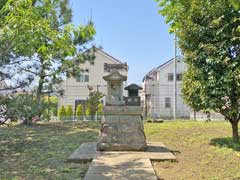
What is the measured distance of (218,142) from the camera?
8500 millimetres

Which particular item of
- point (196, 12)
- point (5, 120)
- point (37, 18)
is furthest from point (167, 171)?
point (196, 12)

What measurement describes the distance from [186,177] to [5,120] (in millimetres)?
4258

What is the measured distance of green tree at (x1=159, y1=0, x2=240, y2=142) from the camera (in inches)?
298

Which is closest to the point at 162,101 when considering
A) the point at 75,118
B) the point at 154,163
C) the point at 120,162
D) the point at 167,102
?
the point at 167,102

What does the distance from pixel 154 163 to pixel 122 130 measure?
1.57m

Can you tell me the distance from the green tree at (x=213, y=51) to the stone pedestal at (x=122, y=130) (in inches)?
76.8

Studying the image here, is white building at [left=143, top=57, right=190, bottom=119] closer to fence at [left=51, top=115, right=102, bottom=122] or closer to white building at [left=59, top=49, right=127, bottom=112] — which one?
white building at [left=59, top=49, right=127, bottom=112]

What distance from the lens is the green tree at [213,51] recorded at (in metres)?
7.57

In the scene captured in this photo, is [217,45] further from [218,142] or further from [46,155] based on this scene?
[46,155]

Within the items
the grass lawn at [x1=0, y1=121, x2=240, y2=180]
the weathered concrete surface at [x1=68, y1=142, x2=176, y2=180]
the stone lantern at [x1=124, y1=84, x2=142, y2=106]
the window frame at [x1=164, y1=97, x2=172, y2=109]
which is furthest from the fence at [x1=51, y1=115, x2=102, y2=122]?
the weathered concrete surface at [x1=68, y1=142, x2=176, y2=180]

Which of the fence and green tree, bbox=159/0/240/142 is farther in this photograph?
the fence

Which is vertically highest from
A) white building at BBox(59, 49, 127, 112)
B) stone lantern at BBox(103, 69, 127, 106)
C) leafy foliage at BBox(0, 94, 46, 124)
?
white building at BBox(59, 49, 127, 112)

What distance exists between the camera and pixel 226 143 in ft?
27.2

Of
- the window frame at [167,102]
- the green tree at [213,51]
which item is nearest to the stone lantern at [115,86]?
the green tree at [213,51]
